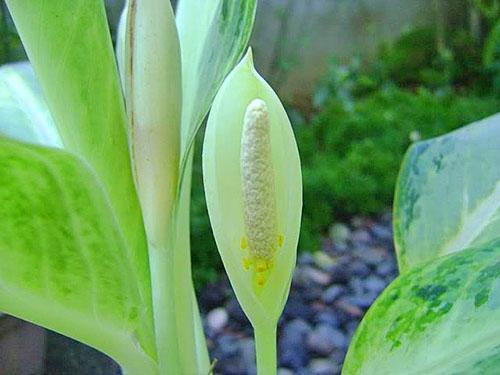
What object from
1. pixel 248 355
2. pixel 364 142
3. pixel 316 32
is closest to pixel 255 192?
pixel 248 355

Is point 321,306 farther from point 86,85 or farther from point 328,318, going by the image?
point 86,85

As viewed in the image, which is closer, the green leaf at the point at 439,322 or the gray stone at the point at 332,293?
the green leaf at the point at 439,322

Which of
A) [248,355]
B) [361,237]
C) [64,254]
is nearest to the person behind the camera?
[64,254]

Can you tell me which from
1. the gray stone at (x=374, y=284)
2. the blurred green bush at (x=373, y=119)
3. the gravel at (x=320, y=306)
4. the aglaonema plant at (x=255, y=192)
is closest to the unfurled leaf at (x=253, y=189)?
the aglaonema plant at (x=255, y=192)

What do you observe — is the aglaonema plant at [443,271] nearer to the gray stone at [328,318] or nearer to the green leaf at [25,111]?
the green leaf at [25,111]

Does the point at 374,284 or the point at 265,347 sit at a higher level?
the point at 265,347
